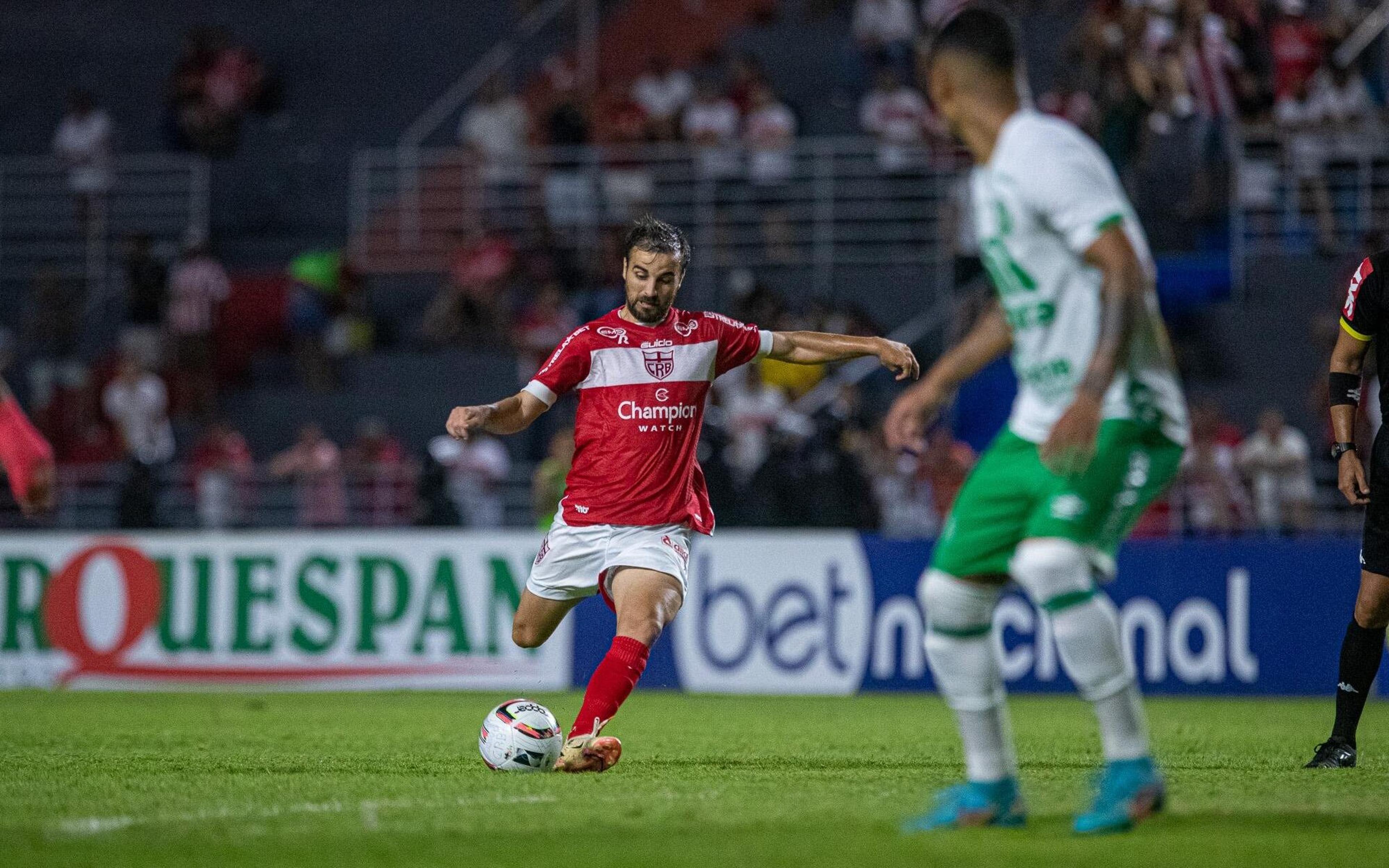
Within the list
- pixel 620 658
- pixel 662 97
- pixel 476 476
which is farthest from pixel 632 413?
pixel 662 97

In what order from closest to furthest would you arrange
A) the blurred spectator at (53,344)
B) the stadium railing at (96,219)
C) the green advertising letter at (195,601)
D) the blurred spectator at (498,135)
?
the green advertising letter at (195,601)
the blurred spectator at (53,344)
the blurred spectator at (498,135)
the stadium railing at (96,219)

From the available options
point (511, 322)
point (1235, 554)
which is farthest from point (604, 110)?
point (1235, 554)

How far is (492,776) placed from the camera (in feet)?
24.5

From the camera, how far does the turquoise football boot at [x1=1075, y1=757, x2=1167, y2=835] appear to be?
Answer: 17.2ft

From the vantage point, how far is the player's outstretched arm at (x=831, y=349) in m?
7.96

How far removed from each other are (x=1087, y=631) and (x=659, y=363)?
135 inches

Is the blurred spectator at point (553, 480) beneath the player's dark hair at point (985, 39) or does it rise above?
beneath

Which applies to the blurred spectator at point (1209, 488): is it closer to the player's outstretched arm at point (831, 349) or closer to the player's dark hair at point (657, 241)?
the player's outstretched arm at point (831, 349)

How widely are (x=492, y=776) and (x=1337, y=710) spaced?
3748 millimetres

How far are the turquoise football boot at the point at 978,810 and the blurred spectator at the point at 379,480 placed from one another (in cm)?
1335

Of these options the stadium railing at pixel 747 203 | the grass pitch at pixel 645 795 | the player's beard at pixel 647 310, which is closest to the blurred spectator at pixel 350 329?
the stadium railing at pixel 747 203

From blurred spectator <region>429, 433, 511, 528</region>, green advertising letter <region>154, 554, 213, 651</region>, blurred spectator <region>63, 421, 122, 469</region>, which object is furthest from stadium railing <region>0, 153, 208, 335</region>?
green advertising letter <region>154, 554, 213, 651</region>

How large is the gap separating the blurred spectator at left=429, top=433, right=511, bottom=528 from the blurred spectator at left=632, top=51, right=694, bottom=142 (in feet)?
16.1

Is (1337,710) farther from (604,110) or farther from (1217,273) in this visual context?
(604,110)
